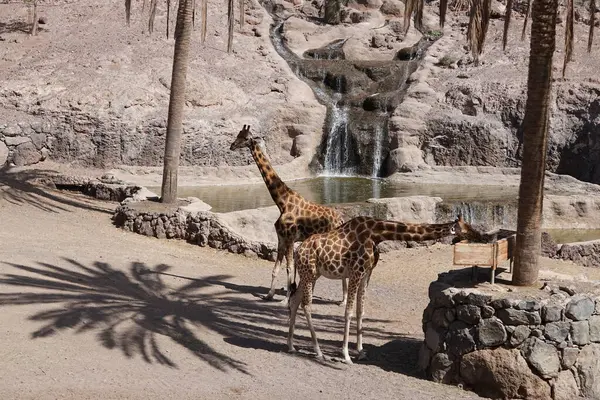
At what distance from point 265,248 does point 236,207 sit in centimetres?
412

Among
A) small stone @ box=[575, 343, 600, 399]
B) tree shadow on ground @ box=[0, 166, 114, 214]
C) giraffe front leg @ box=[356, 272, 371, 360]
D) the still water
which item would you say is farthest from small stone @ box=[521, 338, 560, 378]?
tree shadow on ground @ box=[0, 166, 114, 214]

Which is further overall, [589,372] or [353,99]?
[353,99]

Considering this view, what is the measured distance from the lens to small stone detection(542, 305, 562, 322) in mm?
9008

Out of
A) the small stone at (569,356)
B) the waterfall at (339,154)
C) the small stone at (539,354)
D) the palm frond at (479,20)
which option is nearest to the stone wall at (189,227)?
the palm frond at (479,20)

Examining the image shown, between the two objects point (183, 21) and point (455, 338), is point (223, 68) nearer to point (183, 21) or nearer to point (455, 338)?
point (183, 21)

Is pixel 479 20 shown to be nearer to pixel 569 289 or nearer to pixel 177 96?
pixel 569 289

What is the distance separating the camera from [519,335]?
9008 millimetres

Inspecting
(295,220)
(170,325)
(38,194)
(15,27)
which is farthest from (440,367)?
(15,27)

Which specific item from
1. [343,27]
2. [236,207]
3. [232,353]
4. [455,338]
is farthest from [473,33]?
[343,27]

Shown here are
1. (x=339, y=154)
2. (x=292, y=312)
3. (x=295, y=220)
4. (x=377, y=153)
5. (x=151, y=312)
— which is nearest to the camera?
(x=292, y=312)

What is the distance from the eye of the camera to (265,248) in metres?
15.9

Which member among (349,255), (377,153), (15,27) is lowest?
(349,255)

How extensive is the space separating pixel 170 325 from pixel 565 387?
4692 millimetres

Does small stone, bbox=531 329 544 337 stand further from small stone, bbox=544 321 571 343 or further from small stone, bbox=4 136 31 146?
small stone, bbox=4 136 31 146
